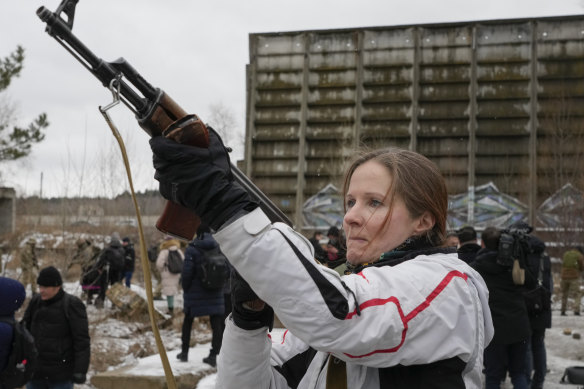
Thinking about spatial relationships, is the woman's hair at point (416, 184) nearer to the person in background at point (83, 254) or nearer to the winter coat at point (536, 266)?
the winter coat at point (536, 266)

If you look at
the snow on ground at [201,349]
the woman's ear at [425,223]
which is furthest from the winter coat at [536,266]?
the woman's ear at [425,223]

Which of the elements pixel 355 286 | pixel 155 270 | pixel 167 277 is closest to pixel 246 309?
pixel 355 286

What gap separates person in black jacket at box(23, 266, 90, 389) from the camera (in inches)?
225

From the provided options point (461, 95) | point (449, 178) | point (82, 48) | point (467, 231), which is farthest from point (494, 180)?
point (82, 48)

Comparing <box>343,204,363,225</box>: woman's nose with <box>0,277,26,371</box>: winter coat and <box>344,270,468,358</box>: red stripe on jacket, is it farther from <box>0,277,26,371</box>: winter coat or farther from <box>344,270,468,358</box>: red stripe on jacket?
<box>0,277,26,371</box>: winter coat

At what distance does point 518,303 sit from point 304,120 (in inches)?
595

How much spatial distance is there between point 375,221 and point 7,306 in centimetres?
423

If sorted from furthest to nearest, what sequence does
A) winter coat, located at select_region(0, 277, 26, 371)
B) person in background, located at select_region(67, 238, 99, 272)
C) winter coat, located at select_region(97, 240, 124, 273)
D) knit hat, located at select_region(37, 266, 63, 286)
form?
winter coat, located at select_region(97, 240, 124, 273) → person in background, located at select_region(67, 238, 99, 272) → knit hat, located at select_region(37, 266, 63, 286) → winter coat, located at select_region(0, 277, 26, 371)

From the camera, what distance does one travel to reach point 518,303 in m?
6.36

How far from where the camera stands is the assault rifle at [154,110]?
4.43 ft

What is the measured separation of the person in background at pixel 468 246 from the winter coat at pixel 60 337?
4.17 meters

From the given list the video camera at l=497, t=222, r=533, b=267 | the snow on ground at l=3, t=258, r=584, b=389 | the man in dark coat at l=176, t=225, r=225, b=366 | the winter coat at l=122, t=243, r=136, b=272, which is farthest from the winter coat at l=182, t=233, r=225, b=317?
the winter coat at l=122, t=243, r=136, b=272

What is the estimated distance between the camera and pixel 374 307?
4.15ft

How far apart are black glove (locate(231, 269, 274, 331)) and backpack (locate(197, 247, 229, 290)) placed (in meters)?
6.40
